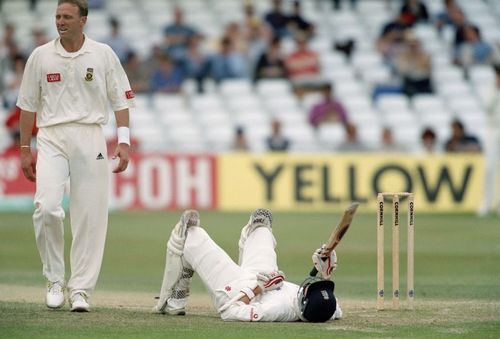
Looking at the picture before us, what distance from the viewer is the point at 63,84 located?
8031 mm

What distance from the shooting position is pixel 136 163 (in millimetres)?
18953

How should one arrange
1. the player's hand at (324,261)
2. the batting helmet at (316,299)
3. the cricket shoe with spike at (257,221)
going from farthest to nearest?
the cricket shoe with spike at (257,221), the player's hand at (324,261), the batting helmet at (316,299)

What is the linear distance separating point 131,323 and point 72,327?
41 centimetres

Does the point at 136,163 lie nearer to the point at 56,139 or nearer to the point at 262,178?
the point at 262,178

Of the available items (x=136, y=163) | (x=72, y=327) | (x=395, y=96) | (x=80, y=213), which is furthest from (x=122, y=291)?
(x=395, y=96)

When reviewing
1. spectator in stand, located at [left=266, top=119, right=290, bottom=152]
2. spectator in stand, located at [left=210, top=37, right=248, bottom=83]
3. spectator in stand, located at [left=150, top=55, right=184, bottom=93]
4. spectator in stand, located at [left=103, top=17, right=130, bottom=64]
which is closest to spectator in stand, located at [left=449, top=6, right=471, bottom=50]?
spectator in stand, located at [left=210, top=37, right=248, bottom=83]

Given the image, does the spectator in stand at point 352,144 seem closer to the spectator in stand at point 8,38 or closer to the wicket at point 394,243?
the spectator in stand at point 8,38

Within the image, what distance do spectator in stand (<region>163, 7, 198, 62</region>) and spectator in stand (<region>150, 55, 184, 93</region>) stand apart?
43cm

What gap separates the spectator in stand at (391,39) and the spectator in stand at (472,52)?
1030 millimetres

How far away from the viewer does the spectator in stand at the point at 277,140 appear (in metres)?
19.0

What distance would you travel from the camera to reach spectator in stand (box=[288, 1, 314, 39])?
70.6 feet

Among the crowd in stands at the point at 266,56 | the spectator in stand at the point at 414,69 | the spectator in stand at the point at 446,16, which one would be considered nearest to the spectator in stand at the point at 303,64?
the crowd in stands at the point at 266,56

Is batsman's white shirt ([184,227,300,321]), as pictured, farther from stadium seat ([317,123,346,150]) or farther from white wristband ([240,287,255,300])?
stadium seat ([317,123,346,150])

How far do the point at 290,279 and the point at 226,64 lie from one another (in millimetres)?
10621
